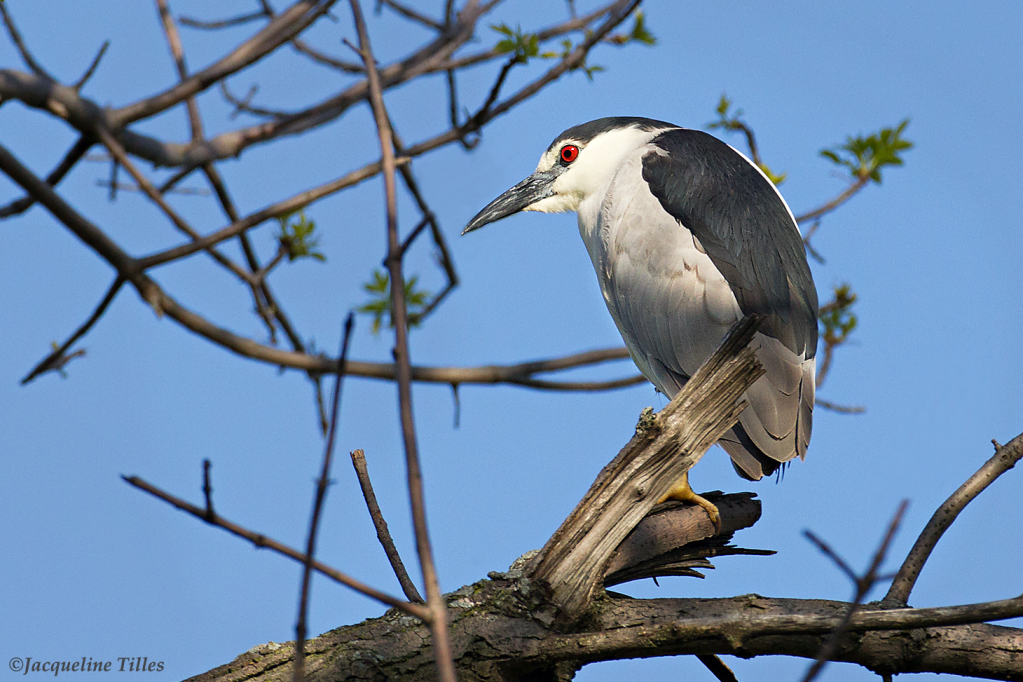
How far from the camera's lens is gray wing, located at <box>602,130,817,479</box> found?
312cm

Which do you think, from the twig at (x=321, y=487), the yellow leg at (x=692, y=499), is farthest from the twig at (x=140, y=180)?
the yellow leg at (x=692, y=499)

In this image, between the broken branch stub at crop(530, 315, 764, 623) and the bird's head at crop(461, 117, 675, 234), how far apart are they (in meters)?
2.02

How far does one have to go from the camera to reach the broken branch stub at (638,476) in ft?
7.17

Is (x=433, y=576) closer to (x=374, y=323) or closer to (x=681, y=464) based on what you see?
(x=681, y=464)

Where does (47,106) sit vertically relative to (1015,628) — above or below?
above

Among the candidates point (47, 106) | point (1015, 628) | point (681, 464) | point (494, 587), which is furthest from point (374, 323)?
point (1015, 628)

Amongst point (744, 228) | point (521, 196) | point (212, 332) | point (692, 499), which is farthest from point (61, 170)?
point (521, 196)

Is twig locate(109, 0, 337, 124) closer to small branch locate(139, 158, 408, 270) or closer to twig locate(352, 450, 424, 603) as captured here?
small branch locate(139, 158, 408, 270)

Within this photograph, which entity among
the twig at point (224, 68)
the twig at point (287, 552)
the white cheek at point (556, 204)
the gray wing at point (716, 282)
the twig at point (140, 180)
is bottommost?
the twig at point (287, 552)

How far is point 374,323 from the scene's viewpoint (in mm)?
3189

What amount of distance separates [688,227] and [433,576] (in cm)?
266

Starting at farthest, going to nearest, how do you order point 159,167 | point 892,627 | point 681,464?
1. point 681,464
2. point 892,627
3. point 159,167

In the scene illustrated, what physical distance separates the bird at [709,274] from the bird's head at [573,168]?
12 cm

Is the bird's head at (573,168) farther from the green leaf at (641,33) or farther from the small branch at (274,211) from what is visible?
the small branch at (274,211)
